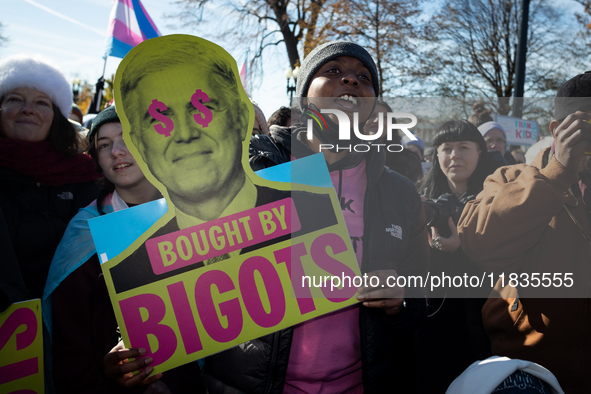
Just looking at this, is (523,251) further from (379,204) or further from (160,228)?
(160,228)

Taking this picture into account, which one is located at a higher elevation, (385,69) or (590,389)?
(385,69)

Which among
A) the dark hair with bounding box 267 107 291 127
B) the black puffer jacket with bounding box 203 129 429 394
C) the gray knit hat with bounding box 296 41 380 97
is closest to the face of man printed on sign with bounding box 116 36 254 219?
the black puffer jacket with bounding box 203 129 429 394

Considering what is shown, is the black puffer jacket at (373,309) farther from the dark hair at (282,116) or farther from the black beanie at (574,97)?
the dark hair at (282,116)

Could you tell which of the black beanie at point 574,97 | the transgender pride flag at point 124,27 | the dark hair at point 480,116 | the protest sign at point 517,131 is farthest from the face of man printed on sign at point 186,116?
the protest sign at point 517,131

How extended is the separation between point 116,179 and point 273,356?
90 cm

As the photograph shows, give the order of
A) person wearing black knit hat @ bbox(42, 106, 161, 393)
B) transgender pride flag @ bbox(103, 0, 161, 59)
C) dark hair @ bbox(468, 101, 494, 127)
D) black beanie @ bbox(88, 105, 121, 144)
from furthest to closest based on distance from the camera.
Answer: transgender pride flag @ bbox(103, 0, 161, 59) → dark hair @ bbox(468, 101, 494, 127) → black beanie @ bbox(88, 105, 121, 144) → person wearing black knit hat @ bbox(42, 106, 161, 393)

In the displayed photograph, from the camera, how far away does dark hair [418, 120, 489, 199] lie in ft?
9.12

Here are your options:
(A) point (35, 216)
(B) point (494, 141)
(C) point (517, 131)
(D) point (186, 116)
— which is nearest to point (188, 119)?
(D) point (186, 116)

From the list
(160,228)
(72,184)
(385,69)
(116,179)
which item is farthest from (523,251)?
(385,69)

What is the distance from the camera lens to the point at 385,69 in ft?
40.0

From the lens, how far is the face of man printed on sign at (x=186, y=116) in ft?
3.55

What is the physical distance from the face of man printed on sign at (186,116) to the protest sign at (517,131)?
6605 millimetres

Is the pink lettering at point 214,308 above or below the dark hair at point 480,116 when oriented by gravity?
below

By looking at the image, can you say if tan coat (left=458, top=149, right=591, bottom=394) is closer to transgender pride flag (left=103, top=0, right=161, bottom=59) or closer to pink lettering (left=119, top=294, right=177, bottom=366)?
pink lettering (left=119, top=294, right=177, bottom=366)
